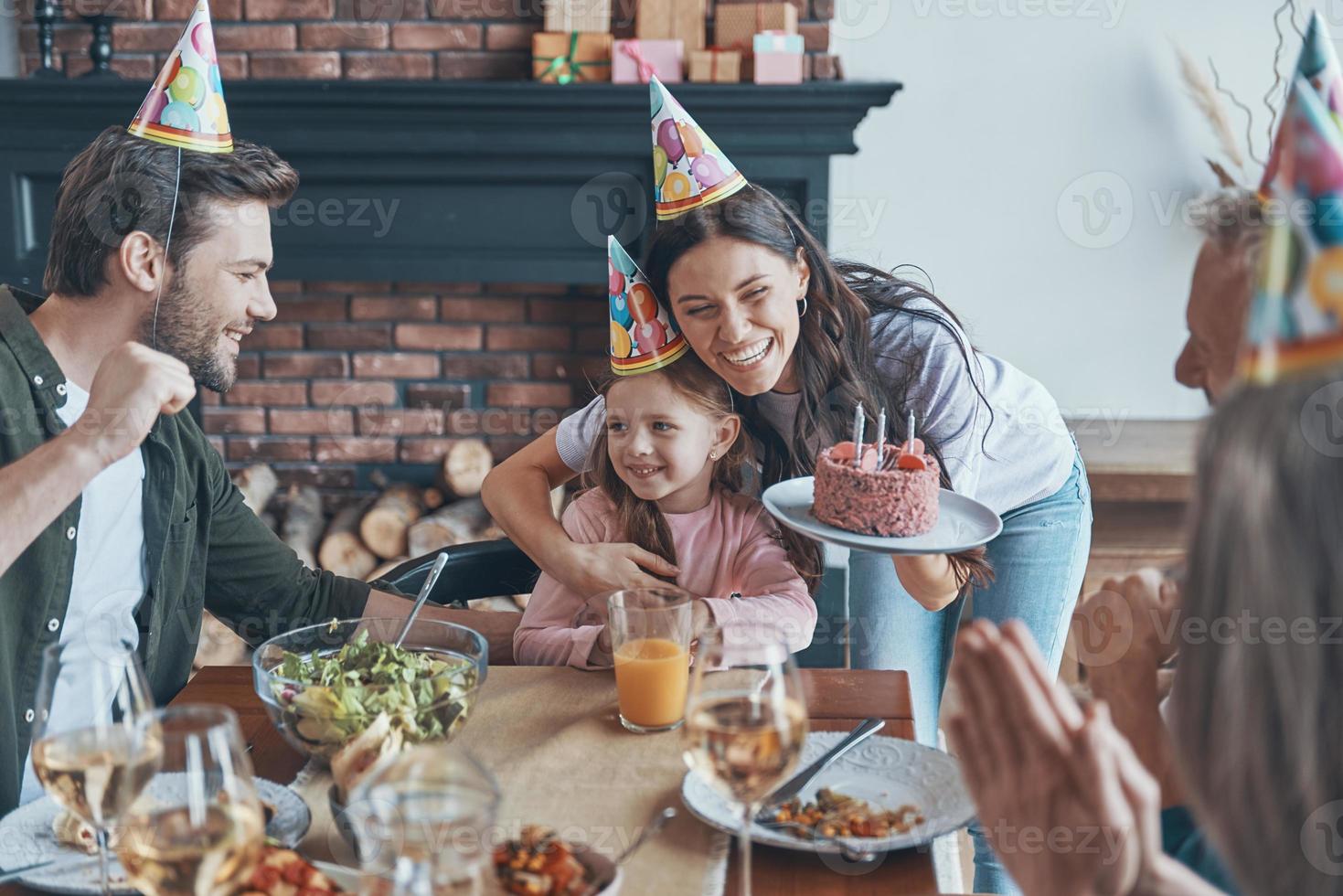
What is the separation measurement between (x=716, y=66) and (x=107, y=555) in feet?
6.62

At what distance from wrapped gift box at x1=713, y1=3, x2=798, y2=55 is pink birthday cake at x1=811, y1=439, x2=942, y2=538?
77.6 inches

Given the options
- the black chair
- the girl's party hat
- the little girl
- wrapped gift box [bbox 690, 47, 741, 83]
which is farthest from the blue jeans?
wrapped gift box [bbox 690, 47, 741, 83]

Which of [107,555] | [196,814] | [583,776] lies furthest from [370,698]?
[107,555]

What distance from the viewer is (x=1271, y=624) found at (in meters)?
0.63

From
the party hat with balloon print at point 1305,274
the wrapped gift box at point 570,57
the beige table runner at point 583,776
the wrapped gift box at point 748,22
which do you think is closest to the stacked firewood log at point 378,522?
the wrapped gift box at point 570,57

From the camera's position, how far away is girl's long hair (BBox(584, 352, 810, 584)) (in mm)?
1886

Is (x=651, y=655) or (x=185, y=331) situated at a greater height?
(x=185, y=331)

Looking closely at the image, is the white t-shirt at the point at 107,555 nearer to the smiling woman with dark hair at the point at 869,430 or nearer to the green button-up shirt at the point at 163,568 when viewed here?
the green button-up shirt at the point at 163,568

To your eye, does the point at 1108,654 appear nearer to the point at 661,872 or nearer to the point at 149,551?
the point at 661,872

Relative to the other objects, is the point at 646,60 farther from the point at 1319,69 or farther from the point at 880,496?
the point at 1319,69

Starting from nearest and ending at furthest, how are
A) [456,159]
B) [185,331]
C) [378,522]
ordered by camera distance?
[185,331] → [456,159] → [378,522]

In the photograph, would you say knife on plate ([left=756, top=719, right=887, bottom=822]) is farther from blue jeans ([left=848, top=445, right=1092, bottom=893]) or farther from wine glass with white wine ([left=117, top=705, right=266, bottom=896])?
blue jeans ([left=848, top=445, right=1092, bottom=893])

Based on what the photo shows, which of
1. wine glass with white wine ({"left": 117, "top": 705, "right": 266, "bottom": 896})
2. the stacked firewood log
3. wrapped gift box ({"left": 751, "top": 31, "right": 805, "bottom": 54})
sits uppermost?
wrapped gift box ({"left": 751, "top": 31, "right": 805, "bottom": 54})

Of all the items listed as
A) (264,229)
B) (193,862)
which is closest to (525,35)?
(264,229)
